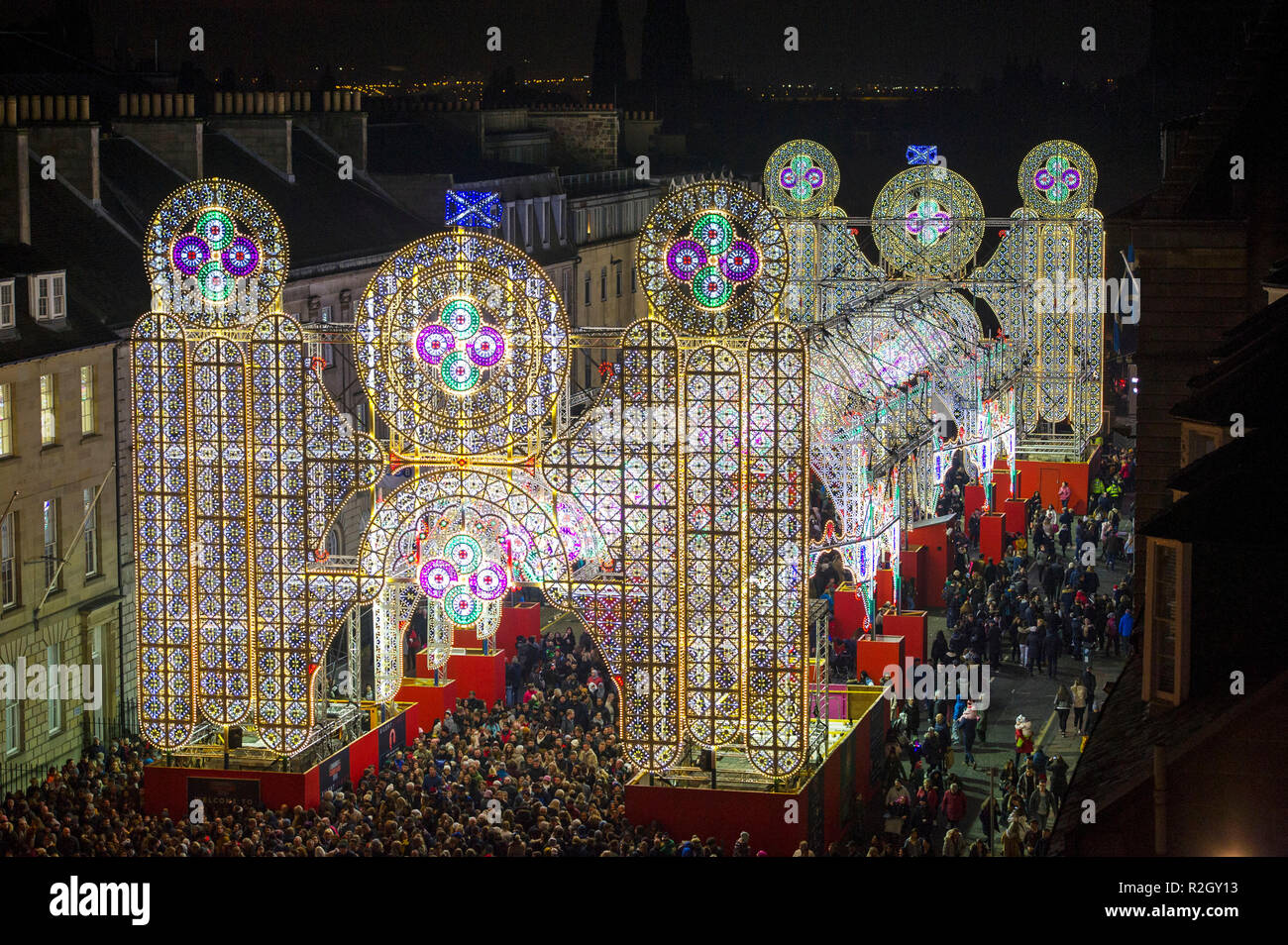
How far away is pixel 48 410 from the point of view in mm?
40938

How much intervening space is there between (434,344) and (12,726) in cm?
1117

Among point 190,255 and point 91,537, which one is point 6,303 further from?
point 91,537

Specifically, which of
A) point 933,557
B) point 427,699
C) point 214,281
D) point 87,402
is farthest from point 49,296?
point 933,557

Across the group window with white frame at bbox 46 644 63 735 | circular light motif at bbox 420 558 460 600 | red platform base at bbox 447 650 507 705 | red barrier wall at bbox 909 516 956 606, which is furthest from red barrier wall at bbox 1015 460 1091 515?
window with white frame at bbox 46 644 63 735

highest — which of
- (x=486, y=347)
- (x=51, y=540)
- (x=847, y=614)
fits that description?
(x=486, y=347)

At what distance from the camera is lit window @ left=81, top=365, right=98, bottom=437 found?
42.2 metres

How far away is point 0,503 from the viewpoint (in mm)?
39250

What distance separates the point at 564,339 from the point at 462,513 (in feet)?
11.1

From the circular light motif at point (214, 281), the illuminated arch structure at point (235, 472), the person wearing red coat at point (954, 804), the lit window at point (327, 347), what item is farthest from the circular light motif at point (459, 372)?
the lit window at point (327, 347)

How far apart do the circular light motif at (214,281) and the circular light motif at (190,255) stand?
115mm

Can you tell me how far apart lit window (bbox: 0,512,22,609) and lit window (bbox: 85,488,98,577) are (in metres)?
2.28

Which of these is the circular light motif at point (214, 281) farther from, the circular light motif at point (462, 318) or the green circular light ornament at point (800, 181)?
the green circular light ornament at point (800, 181)

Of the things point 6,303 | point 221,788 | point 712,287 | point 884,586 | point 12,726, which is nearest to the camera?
point 712,287

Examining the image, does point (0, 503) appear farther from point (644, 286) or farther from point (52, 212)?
point (644, 286)
